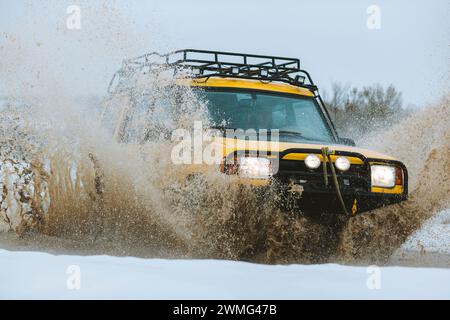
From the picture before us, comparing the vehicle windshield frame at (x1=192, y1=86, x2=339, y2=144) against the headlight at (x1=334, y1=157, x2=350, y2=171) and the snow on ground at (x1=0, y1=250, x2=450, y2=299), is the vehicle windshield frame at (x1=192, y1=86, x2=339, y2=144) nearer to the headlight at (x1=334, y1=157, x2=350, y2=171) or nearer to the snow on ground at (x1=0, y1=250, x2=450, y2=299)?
the headlight at (x1=334, y1=157, x2=350, y2=171)

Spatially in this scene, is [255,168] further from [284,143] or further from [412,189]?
[412,189]

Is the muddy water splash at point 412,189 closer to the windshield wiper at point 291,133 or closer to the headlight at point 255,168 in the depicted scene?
the windshield wiper at point 291,133

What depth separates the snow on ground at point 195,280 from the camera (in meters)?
3.09

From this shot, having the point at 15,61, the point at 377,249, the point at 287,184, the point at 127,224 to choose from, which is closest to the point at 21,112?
the point at 15,61

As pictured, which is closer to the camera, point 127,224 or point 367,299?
point 367,299

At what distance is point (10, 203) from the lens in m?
6.84

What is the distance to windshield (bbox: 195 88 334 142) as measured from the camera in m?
5.65

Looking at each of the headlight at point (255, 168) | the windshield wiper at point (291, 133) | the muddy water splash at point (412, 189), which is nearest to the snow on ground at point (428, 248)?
the muddy water splash at point (412, 189)

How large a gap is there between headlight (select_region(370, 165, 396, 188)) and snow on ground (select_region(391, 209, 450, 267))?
774 mm

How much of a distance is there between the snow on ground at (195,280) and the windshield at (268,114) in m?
1.95

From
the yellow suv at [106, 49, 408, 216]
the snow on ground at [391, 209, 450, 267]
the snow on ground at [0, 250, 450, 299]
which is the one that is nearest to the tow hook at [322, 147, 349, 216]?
the yellow suv at [106, 49, 408, 216]

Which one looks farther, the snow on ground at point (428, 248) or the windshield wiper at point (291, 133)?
the snow on ground at point (428, 248)

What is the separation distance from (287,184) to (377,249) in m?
1.28
